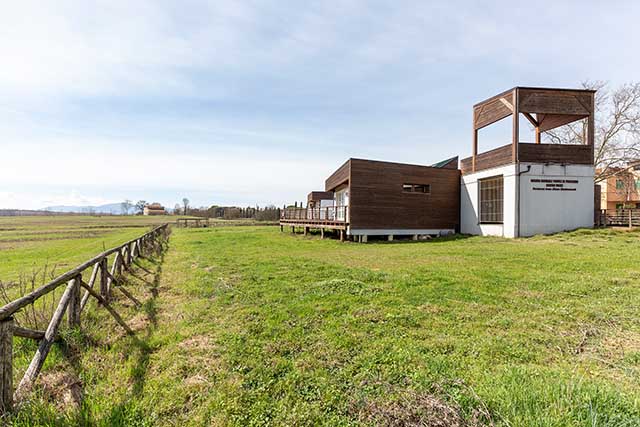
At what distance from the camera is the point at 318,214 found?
1859cm

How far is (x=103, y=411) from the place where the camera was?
2381 mm

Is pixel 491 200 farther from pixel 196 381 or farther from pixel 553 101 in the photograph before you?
pixel 196 381

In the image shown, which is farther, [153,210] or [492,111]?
[153,210]

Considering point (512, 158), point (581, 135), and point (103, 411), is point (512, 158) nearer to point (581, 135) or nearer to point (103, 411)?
point (581, 135)

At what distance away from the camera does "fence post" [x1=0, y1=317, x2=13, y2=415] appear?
217cm

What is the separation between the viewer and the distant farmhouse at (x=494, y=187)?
13891 millimetres

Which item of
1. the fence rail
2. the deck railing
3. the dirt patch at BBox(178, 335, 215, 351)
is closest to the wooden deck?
the deck railing

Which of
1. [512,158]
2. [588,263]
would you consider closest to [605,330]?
[588,263]

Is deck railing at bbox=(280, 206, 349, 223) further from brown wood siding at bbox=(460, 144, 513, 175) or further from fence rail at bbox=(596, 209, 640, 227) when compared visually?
fence rail at bbox=(596, 209, 640, 227)

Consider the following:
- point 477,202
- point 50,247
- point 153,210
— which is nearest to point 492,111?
point 477,202

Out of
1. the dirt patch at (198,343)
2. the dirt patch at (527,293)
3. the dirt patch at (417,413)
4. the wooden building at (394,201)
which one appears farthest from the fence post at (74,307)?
the wooden building at (394,201)

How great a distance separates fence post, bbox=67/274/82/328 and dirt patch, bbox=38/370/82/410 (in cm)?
100

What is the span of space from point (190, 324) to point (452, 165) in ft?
64.9

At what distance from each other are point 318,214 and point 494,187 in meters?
9.37
